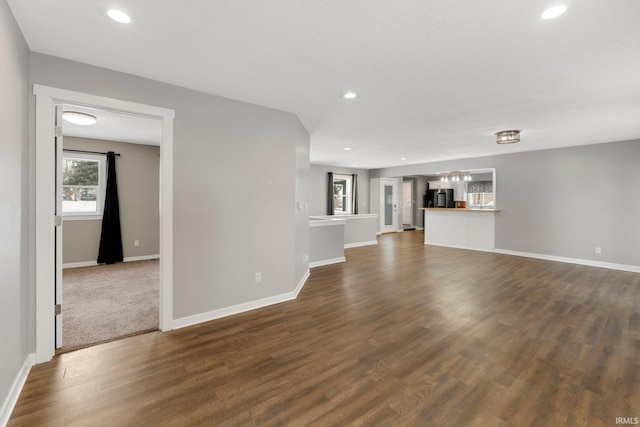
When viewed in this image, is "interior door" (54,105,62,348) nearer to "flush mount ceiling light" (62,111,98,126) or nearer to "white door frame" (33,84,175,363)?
"white door frame" (33,84,175,363)

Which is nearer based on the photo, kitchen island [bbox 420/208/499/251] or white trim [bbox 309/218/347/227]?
white trim [bbox 309/218/347/227]

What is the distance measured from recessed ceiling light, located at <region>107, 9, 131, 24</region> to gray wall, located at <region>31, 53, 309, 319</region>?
0.89 meters

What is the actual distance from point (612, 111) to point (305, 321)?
4.67 meters

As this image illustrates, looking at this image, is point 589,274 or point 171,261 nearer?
point 171,261

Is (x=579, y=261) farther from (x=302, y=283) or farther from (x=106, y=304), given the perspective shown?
(x=106, y=304)

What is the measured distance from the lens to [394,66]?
2406 millimetres

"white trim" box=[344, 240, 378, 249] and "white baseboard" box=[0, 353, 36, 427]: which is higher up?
"white trim" box=[344, 240, 378, 249]

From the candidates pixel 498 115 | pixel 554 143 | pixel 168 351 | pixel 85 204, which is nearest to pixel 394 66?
pixel 498 115

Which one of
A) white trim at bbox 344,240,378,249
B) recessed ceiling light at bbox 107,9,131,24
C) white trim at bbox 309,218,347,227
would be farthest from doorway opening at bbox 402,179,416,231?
recessed ceiling light at bbox 107,9,131,24

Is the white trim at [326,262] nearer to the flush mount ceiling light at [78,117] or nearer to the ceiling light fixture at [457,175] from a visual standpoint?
the flush mount ceiling light at [78,117]

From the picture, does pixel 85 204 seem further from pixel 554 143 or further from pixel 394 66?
pixel 554 143

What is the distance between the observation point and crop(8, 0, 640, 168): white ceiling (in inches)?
67.4

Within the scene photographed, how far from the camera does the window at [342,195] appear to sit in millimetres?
10266

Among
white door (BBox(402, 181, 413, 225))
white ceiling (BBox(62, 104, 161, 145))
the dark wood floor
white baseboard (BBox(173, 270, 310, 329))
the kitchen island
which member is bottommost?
the dark wood floor
